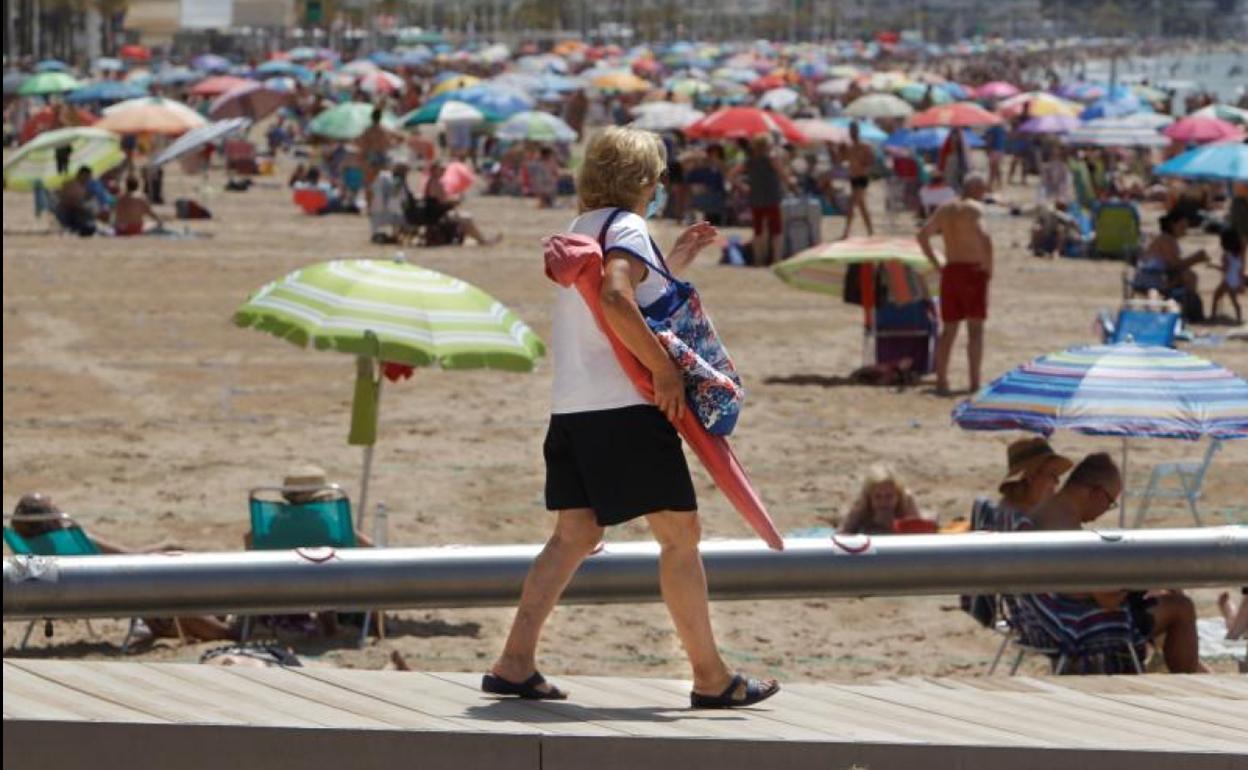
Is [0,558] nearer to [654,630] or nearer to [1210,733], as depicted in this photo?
[1210,733]

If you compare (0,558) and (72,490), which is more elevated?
(0,558)

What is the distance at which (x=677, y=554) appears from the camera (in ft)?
15.4

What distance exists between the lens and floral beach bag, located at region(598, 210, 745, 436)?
456cm

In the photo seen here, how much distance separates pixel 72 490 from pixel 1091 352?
5807mm

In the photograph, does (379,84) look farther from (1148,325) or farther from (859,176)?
(1148,325)

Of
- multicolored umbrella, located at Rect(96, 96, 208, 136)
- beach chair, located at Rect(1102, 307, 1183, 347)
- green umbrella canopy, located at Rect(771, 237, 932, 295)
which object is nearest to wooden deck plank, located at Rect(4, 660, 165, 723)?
beach chair, located at Rect(1102, 307, 1183, 347)

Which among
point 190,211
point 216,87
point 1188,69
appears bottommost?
point 1188,69

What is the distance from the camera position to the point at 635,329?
4445 mm

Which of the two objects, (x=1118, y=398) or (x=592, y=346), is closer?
(x=592, y=346)

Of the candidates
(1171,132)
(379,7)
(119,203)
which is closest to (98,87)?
(119,203)

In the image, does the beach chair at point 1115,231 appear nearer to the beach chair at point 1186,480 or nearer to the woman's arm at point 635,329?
the beach chair at point 1186,480

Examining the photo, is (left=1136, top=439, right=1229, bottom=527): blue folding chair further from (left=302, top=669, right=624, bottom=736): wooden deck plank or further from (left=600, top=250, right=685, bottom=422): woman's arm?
(left=600, top=250, right=685, bottom=422): woman's arm

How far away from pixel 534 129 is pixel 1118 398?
25088mm

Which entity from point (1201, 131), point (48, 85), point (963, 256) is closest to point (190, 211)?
point (1201, 131)
